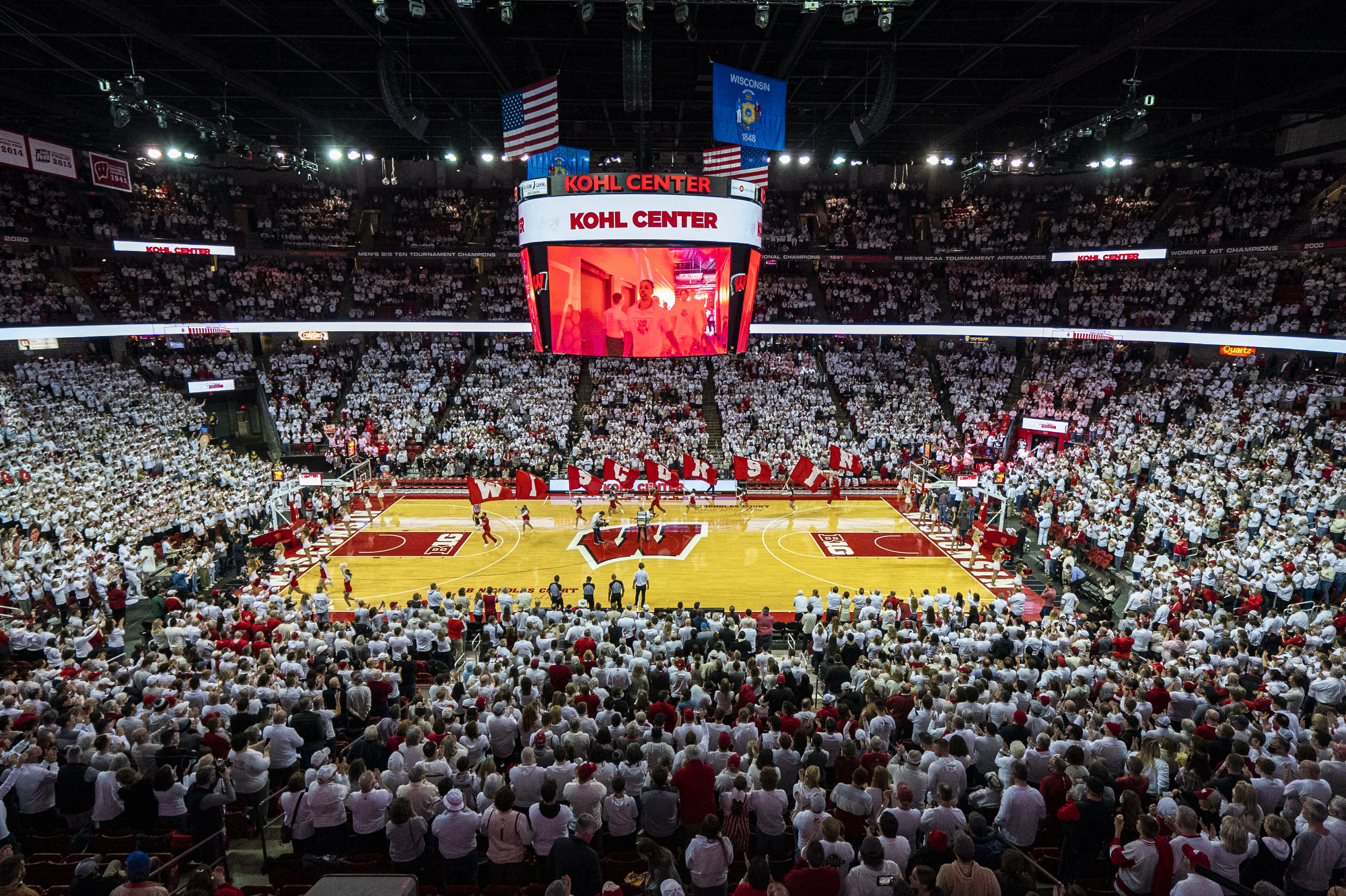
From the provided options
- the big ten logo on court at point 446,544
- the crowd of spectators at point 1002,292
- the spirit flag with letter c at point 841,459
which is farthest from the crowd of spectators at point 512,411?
the crowd of spectators at point 1002,292

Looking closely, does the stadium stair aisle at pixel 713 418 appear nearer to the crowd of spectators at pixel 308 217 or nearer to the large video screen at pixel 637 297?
the large video screen at pixel 637 297

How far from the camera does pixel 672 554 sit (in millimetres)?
26156

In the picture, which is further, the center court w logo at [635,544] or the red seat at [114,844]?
the center court w logo at [635,544]

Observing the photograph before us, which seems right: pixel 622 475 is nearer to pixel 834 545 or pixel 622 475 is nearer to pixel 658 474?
pixel 658 474

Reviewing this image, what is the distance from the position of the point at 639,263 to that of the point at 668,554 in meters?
10.3

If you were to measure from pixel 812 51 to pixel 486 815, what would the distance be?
2099 cm

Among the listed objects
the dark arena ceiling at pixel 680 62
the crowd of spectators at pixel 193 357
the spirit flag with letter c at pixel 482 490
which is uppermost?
the dark arena ceiling at pixel 680 62

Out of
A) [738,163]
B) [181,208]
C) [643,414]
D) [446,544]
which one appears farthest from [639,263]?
[181,208]

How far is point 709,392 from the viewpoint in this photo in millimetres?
41781

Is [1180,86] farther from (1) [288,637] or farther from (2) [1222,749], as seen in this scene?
(1) [288,637]

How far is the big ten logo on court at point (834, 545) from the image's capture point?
26180mm

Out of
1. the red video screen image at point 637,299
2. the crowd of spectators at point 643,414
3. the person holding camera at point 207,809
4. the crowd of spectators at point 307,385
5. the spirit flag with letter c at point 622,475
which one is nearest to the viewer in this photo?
the person holding camera at point 207,809

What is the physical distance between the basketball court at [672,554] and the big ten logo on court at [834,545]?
2.4 inches

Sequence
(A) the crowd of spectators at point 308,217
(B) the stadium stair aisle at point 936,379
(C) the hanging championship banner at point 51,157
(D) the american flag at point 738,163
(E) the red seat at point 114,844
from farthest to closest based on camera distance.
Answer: (A) the crowd of spectators at point 308,217 → (B) the stadium stair aisle at point 936,379 → (C) the hanging championship banner at point 51,157 → (D) the american flag at point 738,163 → (E) the red seat at point 114,844
